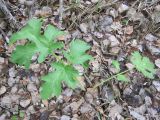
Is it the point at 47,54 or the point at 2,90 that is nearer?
the point at 47,54

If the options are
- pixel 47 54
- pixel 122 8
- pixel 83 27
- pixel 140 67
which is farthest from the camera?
pixel 122 8

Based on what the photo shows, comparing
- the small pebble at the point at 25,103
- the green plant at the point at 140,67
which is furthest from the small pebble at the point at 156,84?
the small pebble at the point at 25,103

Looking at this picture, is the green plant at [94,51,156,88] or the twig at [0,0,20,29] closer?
the green plant at [94,51,156,88]

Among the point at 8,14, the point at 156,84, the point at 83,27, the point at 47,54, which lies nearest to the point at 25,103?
the point at 47,54

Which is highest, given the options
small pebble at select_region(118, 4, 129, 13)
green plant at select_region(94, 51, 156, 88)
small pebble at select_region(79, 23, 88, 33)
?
small pebble at select_region(118, 4, 129, 13)

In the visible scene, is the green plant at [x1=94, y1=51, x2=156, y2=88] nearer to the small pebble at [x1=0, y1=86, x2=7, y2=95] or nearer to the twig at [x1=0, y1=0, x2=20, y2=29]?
the small pebble at [x1=0, y1=86, x2=7, y2=95]

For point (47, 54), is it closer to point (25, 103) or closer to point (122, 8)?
point (25, 103)

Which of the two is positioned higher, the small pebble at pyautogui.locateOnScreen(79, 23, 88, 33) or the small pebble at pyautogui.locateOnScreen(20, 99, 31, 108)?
the small pebble at pyautogui.locateOnScreen(79, 23, 88, 33)

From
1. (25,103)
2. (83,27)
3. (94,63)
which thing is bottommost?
(25,103)

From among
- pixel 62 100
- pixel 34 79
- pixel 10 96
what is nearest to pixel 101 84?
pixel 62 100

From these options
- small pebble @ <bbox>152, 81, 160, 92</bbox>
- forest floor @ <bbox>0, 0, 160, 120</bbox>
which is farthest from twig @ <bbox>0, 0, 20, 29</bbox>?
small pebble @ <bbox>152, 81, 160, 92</bbox>
